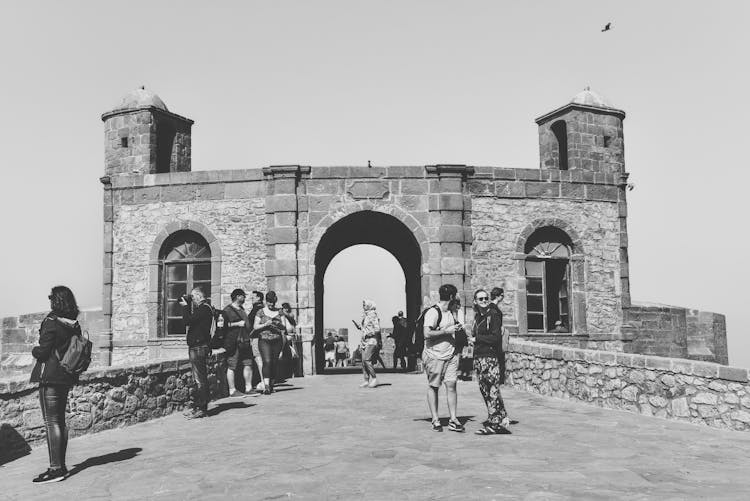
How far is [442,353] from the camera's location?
319 inches

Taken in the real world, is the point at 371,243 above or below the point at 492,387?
above

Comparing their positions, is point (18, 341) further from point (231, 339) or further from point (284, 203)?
point (231, 339)

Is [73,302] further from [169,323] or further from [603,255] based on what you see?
[603,255]

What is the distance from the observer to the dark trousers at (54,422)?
6.15 metres

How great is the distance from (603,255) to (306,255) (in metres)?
6.34

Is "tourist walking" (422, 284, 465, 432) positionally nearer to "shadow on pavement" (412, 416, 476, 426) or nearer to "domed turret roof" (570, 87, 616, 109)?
"shadow on pavement" (412, 416, 476, 426)

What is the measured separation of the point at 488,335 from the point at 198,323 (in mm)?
3441

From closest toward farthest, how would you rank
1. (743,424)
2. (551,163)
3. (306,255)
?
(743,424)
(306,255)
(551,163)

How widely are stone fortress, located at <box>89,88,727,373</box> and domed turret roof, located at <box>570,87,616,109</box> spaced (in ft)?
0.14

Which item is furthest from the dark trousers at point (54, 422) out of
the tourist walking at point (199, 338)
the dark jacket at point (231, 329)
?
the dark jacket at point (231, 329)

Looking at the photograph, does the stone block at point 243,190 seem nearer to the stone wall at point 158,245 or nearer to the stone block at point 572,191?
the stone wall at point 158,245

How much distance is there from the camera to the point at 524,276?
1588 centimetres

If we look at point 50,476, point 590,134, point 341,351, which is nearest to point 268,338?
point 50,476

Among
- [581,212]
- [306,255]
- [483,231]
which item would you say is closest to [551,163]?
[581,212]
